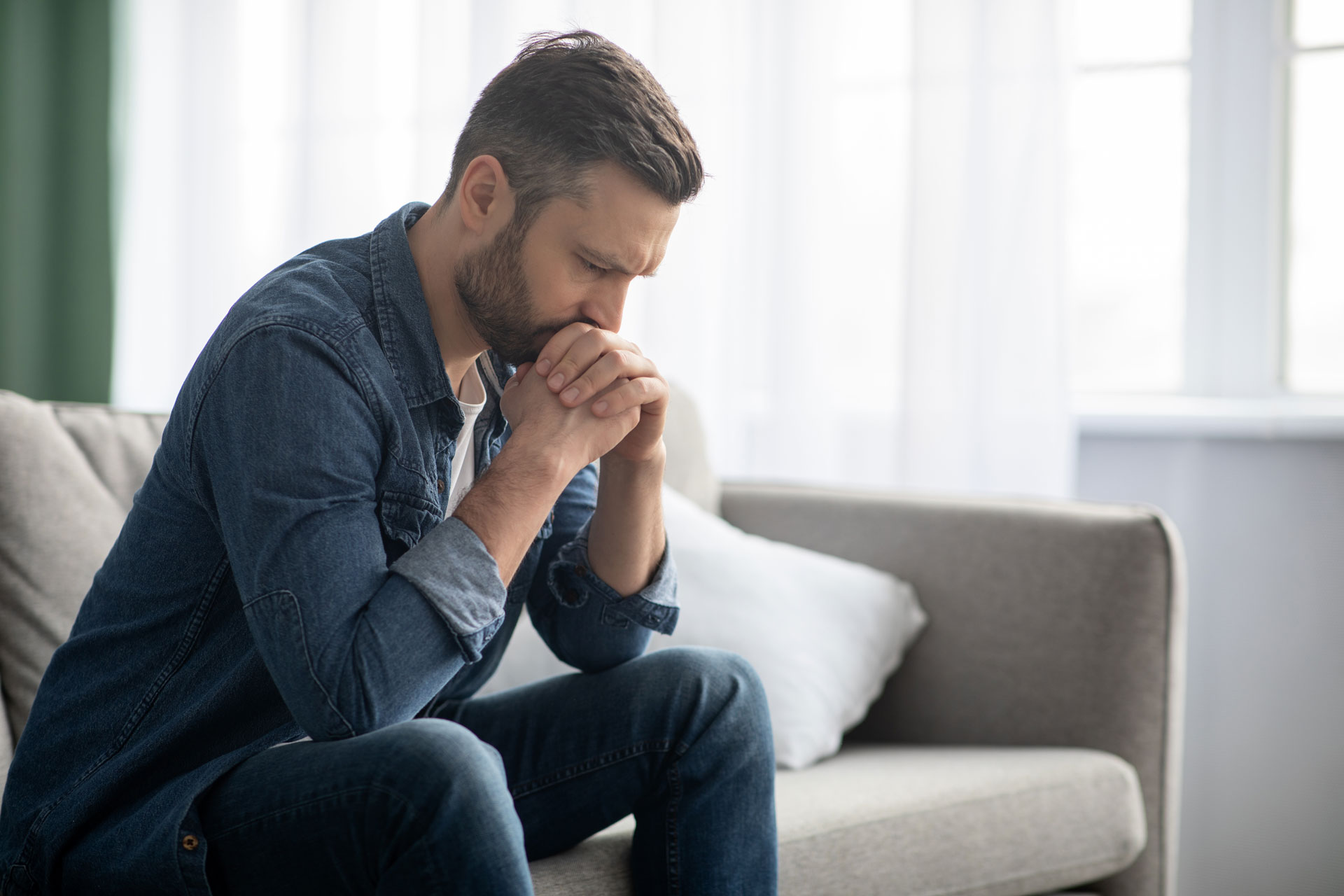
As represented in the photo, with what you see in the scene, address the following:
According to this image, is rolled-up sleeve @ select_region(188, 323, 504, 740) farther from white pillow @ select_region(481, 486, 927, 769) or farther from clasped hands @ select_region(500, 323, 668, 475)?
white pillow @ select_region(481, 486, 927, 769)

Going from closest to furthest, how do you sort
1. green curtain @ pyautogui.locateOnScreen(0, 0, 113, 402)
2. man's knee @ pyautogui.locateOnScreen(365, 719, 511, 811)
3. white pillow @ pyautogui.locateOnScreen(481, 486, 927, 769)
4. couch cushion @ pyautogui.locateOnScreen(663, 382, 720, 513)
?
1. man's knee @ pyautogui.locateOnScreen(365, 719, 511, 811)
2. white pillow @ pyautogui.locateOnScreen(481, 486, 927, 769)
3. couch cushion @ pyautogui.locateOnScreen(663, 382, 720, 513)
4. green curtain @ pyautogui.locateOnScreen(0, 0, 113, 402)

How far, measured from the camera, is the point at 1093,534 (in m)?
1.51

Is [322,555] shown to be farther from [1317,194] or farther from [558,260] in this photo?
[1317,194]

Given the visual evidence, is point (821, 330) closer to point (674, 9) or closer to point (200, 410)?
point (674, 9)

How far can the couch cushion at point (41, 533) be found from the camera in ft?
3.91

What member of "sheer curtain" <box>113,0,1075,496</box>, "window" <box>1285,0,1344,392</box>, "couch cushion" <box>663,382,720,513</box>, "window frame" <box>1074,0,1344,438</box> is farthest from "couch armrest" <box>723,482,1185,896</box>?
"window" <box>1285,0,1344,392</box>

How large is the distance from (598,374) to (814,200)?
4.13 feet

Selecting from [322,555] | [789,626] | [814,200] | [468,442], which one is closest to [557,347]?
[468,442]

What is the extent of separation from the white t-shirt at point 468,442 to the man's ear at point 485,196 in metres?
0.16

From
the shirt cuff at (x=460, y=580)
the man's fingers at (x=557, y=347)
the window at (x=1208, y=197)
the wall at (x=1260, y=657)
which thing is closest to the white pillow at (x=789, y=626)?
the man's fingers at (x=557, y=347)

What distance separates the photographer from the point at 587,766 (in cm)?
102

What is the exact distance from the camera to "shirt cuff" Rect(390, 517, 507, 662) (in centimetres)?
80

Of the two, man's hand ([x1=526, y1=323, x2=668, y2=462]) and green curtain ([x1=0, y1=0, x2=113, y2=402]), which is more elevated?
green curtain ([x1=0, y1=0, x2=113, y2=402])

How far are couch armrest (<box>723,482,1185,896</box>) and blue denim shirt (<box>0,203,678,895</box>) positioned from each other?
33.4 inches
